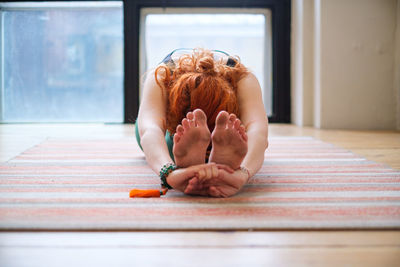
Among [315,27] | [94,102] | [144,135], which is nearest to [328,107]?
[315,27]

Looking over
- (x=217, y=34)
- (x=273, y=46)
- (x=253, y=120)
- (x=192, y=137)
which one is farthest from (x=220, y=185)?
(x=217, y=34)

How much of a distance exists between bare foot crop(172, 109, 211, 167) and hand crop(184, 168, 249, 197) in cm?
7

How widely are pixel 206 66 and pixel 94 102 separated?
3050 mm

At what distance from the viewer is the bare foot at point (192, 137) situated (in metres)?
1.06

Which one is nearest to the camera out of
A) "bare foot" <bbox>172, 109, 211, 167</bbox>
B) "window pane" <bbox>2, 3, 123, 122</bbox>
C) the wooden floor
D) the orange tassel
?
the wooden floor

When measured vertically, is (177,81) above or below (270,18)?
below

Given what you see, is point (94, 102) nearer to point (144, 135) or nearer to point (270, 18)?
point (270, 18)

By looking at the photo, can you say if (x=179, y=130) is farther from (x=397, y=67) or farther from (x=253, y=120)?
(x=397, y=67)

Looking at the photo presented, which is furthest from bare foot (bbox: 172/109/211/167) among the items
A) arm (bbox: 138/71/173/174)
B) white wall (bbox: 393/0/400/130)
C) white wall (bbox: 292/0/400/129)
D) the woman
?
white wall (bbox: 393/0/400/130)

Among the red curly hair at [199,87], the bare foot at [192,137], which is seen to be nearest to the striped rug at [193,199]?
the bare foot at [192,137]

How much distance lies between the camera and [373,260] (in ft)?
2.46

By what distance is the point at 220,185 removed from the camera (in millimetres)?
1146

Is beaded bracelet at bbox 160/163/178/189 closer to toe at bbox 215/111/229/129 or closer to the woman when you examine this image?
the woman

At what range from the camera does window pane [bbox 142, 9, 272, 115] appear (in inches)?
158
